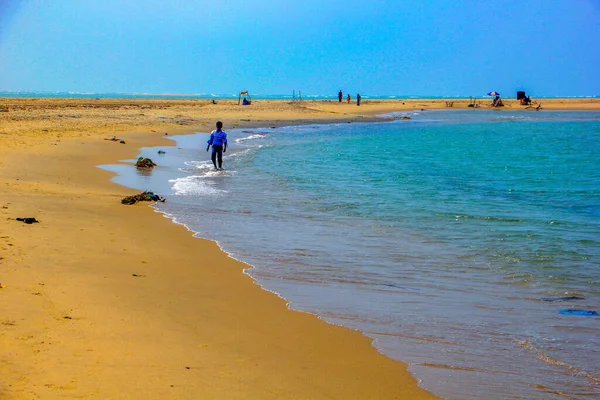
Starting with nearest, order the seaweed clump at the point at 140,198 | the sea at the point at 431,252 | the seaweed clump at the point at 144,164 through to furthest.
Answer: the sea at the point at 431,252, the seaweed clump at the point at 140,198, the seaweed clump at the point at 144,164

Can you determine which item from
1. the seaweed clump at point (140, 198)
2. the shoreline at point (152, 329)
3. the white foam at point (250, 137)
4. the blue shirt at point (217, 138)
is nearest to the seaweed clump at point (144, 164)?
the blue shirt at point (217, 138)

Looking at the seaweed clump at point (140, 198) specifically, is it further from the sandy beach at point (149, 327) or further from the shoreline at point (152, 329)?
the shoreline at point (152, 329)

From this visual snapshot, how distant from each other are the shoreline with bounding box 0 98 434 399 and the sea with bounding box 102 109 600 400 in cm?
44

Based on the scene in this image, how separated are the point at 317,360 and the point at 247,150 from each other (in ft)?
75.4

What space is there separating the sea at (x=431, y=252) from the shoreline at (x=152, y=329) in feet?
1.44

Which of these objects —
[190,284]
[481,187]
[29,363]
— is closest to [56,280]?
[190,284]

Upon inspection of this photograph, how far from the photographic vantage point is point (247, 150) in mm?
27688

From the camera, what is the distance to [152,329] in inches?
211

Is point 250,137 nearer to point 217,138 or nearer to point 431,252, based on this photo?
point 217,138

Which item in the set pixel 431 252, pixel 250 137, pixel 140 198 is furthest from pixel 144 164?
pixel 250 137

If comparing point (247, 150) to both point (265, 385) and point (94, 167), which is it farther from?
point (265, 385)

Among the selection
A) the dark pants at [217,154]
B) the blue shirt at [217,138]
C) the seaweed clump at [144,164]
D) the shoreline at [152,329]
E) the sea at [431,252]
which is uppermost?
the blue shirt at [217,138]

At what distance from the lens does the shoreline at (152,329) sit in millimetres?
4261

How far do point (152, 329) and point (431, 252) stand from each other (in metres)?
5.28
